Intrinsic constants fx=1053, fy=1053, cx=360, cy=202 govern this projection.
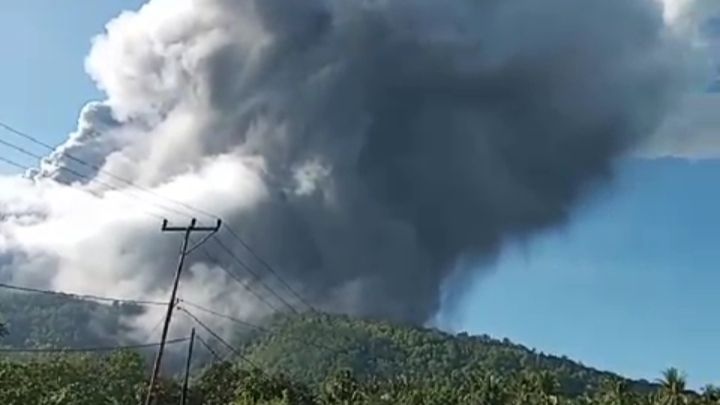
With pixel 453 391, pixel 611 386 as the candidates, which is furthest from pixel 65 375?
pixel 611 386

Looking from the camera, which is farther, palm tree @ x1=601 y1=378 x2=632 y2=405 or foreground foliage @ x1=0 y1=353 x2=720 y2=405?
palm tree @ x1=601 y1=378 x2=632 y2=405

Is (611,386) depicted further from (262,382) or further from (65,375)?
(65,375)

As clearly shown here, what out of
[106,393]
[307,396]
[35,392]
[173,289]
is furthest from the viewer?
[307,396]

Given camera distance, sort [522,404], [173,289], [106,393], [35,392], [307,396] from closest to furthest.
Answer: [173,289], [35,392], [106,393], [522,404], [307,396]

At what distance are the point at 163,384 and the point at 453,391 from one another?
2958 cm

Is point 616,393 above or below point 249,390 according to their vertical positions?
above

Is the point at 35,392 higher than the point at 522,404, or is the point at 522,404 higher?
the point at 522,404

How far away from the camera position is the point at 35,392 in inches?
3059

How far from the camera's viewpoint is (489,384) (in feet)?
338

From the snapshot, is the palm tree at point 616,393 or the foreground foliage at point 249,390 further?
the palm tree at point 616,393

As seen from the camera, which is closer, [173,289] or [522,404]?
[173,289]

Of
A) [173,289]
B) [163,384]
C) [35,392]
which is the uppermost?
[163,384]

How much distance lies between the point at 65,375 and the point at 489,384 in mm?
40302

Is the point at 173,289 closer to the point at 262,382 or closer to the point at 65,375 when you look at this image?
the point at 65,375
